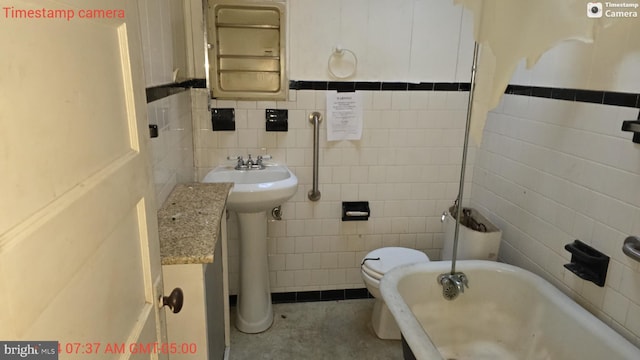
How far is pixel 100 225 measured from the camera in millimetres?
657

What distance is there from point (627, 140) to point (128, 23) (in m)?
1.76

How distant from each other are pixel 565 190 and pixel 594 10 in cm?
80

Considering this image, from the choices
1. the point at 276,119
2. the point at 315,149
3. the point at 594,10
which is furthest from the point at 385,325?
the point at 594,10

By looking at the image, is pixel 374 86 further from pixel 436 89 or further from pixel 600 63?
pixel 600 63

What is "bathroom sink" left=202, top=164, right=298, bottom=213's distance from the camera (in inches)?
82.1

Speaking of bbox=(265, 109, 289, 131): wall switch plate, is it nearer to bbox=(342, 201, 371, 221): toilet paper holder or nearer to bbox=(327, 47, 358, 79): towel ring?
bbox=(327, 47, 358, 79): towel ring

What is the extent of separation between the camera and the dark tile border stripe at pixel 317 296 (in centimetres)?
274

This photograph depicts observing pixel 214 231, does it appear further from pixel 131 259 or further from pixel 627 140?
pixel 627 140

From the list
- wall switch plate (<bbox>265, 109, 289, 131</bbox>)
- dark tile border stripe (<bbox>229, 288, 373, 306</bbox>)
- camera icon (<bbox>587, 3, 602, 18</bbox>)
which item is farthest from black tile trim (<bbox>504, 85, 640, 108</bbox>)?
dark tile border stripe (<bbox>229, 288, 373, 306</bbox>)

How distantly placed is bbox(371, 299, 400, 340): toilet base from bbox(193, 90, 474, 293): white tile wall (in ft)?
1.35

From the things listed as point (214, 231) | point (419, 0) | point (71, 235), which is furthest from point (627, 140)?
point (71, 235)

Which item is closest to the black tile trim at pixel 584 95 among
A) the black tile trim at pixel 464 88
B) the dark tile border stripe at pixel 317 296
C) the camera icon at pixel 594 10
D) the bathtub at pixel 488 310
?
the black tile trim at pixel 464 88

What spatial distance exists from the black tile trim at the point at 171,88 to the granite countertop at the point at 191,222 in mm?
438

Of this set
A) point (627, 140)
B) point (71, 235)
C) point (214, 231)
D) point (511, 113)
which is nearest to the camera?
point (71, 235)
